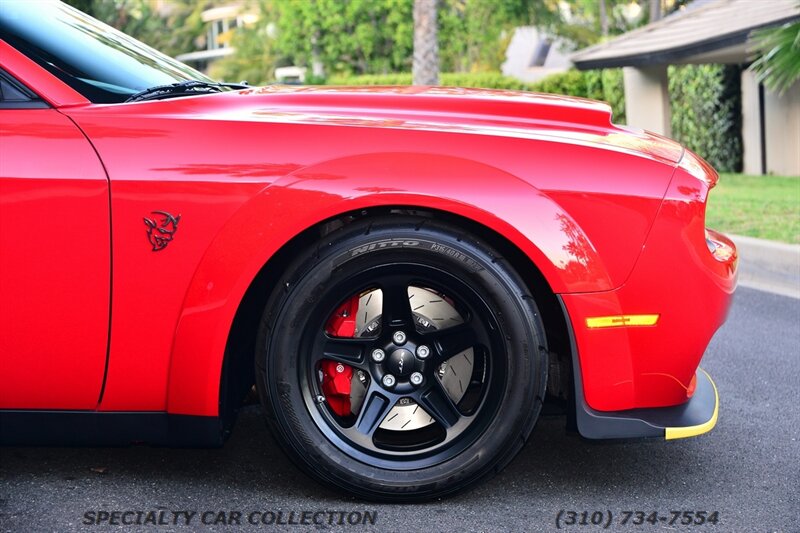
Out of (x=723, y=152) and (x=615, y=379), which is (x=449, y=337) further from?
(x=723, y=152)

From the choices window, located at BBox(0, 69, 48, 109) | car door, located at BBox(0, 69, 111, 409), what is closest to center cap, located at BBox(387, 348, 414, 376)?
car door, located at BBox(0, 69, 111, 409)

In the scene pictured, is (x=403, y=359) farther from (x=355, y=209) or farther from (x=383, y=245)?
(x=355, y=209)

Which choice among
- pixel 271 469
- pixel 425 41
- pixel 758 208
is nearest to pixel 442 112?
pixel 271 469

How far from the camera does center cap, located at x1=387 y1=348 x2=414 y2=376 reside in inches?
121

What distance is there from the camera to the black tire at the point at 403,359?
9.73ft

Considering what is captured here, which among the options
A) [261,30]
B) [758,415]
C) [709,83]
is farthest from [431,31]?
[261,30]

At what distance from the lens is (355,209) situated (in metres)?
2.98

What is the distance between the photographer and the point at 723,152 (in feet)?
57.6

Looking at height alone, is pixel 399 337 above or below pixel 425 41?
below

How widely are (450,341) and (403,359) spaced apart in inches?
5.8

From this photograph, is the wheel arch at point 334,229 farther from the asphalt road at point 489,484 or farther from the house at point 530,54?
the house at point 530,54

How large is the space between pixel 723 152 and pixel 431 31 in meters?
6.14

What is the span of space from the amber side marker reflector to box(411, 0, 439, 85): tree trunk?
58.0ft

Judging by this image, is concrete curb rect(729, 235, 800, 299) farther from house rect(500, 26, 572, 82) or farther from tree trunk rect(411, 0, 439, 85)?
house rect(500, 26, 572, 82)
